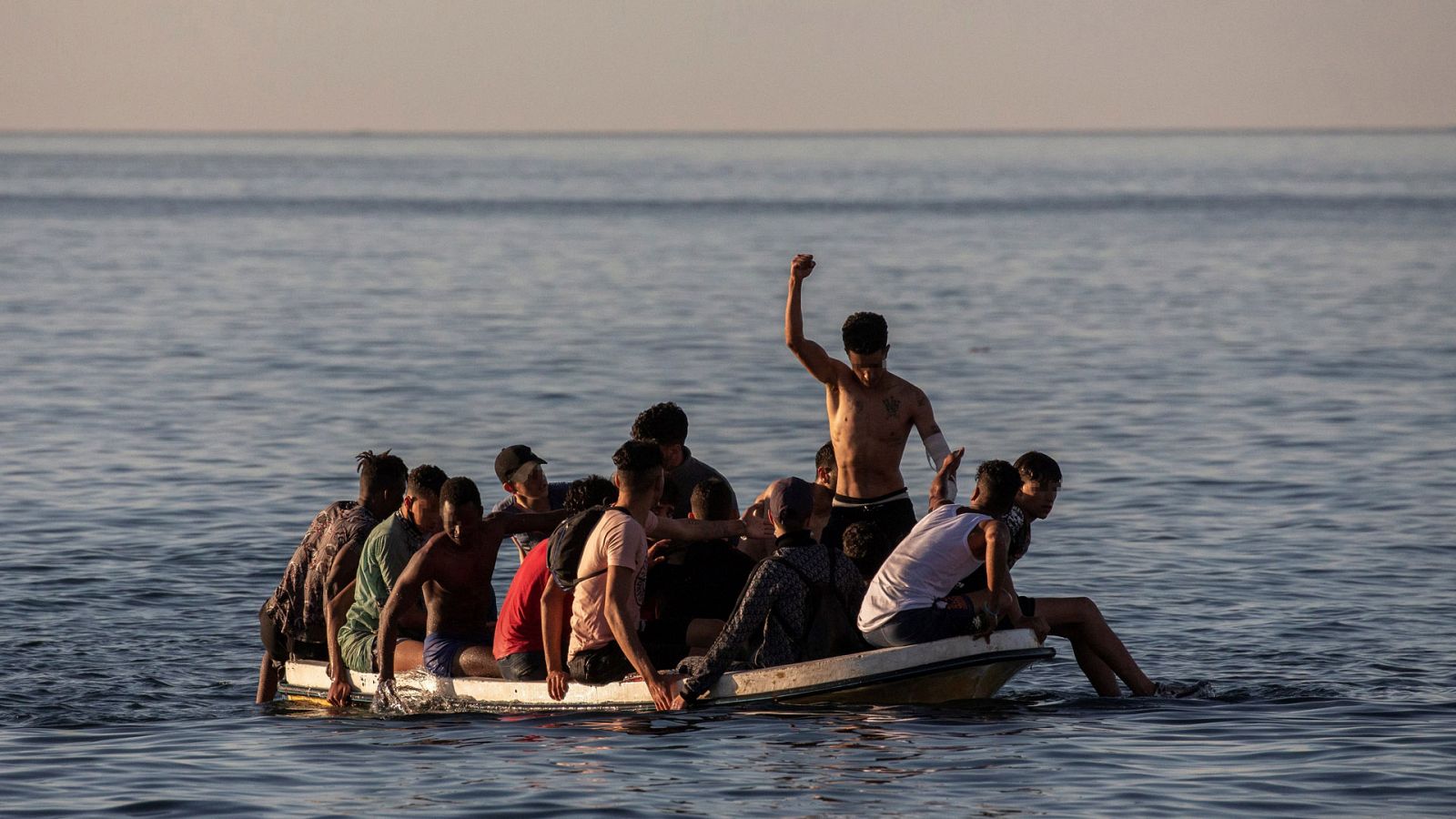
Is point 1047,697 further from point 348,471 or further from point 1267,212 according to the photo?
point 1267,212

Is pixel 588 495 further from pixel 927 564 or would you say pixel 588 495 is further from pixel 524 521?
pixel 927 564

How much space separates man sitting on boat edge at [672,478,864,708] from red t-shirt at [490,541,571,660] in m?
0.88

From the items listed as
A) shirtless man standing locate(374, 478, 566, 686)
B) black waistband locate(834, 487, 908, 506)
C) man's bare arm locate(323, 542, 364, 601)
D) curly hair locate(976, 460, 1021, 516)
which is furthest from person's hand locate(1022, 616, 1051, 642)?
man's bare arm locate(323, 542, 364, 601)

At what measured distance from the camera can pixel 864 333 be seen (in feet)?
36.1

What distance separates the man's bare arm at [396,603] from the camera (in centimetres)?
1053

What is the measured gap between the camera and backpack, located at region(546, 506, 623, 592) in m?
10.2

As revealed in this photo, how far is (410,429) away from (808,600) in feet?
46.0

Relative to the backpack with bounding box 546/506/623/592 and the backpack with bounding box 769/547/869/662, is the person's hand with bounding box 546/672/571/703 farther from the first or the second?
the backpack with bounding box 769/547/869/662

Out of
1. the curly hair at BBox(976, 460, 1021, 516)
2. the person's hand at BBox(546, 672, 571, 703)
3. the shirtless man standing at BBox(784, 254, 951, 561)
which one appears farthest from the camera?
the shirtless man standing at BBox(784, 254, 951, 561)

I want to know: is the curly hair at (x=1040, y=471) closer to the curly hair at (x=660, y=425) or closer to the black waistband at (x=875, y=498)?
the black waistband at (x=875, y=498)

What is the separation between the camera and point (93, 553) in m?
16.3

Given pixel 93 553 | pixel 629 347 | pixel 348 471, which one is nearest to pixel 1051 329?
pixel 629 347

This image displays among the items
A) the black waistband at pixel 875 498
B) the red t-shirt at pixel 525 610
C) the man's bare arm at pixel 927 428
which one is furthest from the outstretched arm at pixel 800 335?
the red t-shirt at pixel 525 610

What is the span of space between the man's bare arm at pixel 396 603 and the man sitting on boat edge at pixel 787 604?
4.93ft
